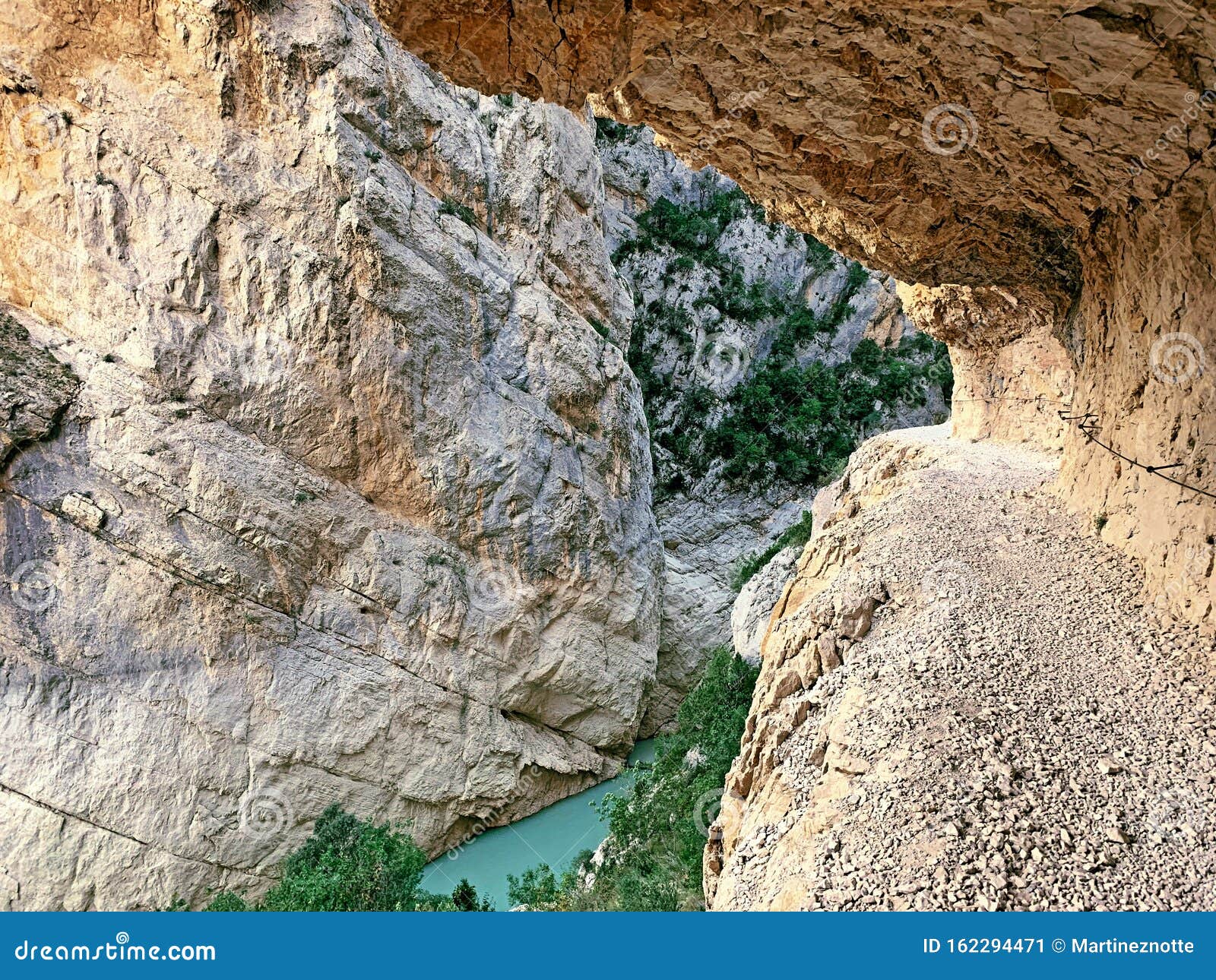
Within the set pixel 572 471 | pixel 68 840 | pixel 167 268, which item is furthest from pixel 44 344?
pixel 572 471

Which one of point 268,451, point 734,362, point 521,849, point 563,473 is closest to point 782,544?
point 563,473

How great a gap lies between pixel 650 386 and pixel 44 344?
19.7m

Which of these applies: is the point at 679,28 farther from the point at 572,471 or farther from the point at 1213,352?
the point at 572,471

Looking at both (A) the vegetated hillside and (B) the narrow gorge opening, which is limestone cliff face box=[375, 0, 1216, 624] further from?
(A) the vegetated hillside

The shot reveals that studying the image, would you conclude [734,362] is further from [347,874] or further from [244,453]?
[347,874]

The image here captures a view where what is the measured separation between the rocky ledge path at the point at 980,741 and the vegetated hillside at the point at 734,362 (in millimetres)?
17232

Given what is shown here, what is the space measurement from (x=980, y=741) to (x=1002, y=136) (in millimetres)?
4719

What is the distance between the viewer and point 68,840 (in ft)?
42.9

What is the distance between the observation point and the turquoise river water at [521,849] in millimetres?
17000

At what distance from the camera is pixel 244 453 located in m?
15.2

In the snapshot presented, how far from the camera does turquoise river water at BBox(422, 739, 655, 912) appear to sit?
17000 millimetres

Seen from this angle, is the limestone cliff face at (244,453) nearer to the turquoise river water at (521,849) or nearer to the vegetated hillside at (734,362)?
the turquoise river water at (521,849)

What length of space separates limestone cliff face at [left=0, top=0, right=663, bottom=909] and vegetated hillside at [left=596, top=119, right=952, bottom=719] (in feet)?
34.8

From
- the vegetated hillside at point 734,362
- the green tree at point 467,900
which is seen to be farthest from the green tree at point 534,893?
the vegetated hillside at point 734,362
